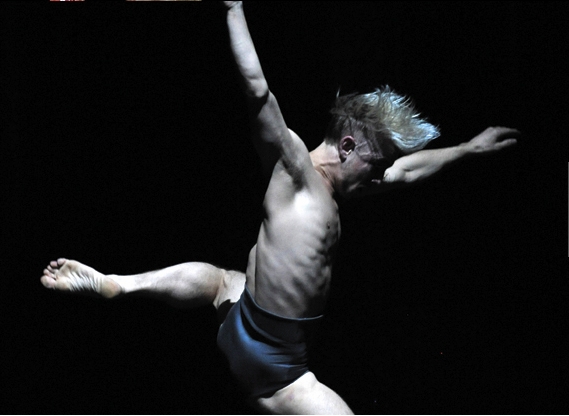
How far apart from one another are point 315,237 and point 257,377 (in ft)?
1.35

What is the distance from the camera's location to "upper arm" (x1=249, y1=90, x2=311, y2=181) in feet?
6.57

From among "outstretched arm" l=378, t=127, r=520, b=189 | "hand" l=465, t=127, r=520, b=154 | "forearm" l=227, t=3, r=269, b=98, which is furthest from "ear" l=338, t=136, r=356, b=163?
"hand" l=465, t=127, r=520, b=154

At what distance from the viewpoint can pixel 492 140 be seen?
2.59m

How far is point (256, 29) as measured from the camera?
2.46 m

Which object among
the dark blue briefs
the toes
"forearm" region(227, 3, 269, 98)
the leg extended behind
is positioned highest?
"forearm" region(227, 3, 269, 98)

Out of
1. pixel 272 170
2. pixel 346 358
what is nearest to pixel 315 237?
pixel 272 170

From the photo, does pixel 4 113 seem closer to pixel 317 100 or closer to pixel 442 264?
pixel 317 100

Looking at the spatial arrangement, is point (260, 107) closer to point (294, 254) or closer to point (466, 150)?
point (294, 254)

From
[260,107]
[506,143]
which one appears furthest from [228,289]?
[506,143]

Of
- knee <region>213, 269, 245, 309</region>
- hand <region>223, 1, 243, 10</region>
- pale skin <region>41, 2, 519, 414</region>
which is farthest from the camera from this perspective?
knee <region>213, 269, 245, 309</region>

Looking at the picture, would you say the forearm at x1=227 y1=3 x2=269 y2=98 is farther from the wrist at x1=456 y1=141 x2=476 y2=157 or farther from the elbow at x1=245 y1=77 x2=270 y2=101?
the wrist at x1=456 y1=141 x2=476 y2=157

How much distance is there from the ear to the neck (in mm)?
17

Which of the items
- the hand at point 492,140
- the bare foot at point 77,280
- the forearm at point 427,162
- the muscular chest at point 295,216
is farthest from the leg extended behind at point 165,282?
the hand at point 492,140

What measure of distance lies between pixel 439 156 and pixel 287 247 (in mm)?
688
